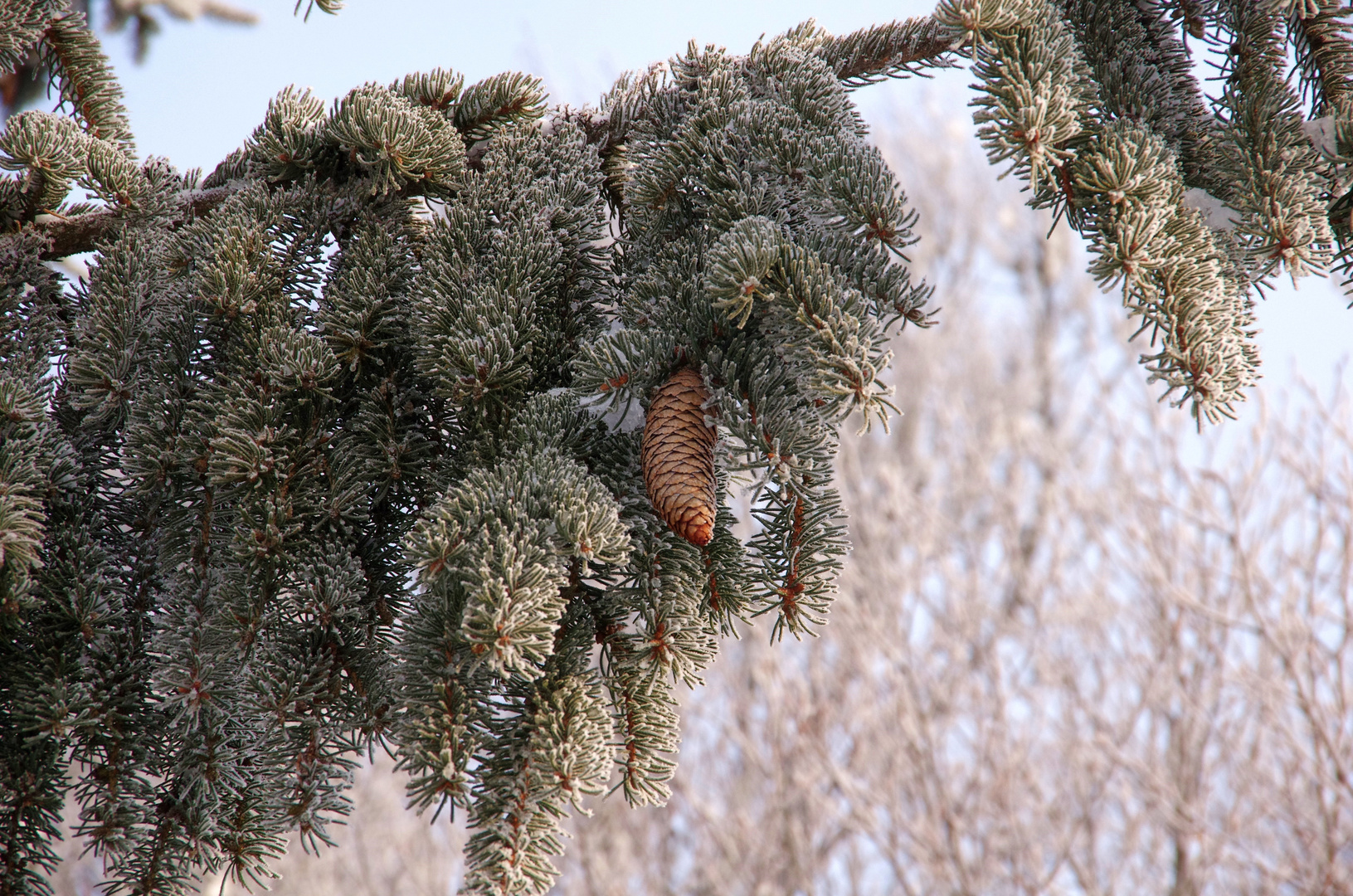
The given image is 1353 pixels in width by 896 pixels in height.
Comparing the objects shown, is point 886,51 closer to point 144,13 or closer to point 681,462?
point 681,462

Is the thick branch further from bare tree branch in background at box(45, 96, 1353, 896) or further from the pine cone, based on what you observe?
bare tree branch in background at box(45, 96, 1353, 896)

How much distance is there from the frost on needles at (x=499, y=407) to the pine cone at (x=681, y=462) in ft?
0.05

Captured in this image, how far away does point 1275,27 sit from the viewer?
2.89ft

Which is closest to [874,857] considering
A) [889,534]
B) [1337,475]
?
[889,534]

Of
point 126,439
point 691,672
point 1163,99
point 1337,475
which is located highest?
point 1337,475

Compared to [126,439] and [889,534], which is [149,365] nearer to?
[126,439]

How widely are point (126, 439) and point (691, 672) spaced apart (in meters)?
0.62

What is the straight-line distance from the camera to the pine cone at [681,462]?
751 millimetres

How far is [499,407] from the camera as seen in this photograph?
0.85 meters

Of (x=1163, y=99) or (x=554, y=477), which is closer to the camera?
(x=554, y=477)

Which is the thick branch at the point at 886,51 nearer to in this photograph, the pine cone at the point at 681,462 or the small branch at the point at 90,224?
the pine cone at the point at 681,462

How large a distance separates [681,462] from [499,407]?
0.67 feet

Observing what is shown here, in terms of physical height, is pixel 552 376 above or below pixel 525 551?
above

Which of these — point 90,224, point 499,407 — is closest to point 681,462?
point 499,407
